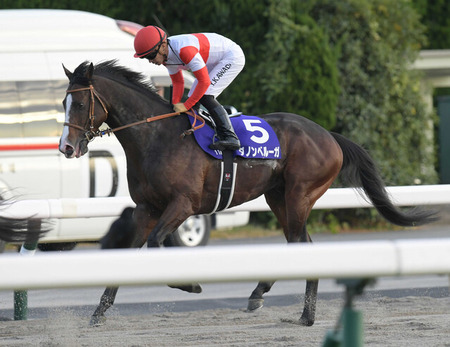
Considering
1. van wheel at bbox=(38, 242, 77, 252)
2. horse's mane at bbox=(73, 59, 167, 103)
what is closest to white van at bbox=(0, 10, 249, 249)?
van wheel at bbox=(38, 242, 77, 252)

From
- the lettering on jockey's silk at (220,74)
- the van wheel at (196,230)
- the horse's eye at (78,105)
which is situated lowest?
the van wheel at (196,230)

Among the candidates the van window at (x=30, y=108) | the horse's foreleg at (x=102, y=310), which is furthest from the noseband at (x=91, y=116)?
the van window at (x=30, y=108)

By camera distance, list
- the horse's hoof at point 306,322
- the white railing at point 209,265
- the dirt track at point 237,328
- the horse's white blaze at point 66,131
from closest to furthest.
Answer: the white railing at point 209,265, the dirt track at point 237,328, the horse's hoof at point 306,322, the horse's white blaze at point 66,131

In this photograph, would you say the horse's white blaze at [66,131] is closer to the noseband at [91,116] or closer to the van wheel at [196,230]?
the noseband at [91,116]

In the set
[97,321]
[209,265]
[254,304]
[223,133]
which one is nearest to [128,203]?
[223,133]

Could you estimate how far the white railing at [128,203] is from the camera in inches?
227

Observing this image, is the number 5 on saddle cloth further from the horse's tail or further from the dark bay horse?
the horse's tail

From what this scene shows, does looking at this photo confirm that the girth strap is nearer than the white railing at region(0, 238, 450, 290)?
No

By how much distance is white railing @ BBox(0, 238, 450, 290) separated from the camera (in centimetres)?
193

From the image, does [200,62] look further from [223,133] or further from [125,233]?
[125,233]

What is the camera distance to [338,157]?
20.5 ft

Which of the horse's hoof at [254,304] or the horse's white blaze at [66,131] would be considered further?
the horse's hoof at [254,304]

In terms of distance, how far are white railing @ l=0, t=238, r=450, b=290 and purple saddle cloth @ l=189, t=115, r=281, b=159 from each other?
363 centimetres

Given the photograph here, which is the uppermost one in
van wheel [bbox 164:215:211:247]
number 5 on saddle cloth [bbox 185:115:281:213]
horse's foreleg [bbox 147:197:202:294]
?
number 5 on saddle cloth [bbox 185:115:281:213]
